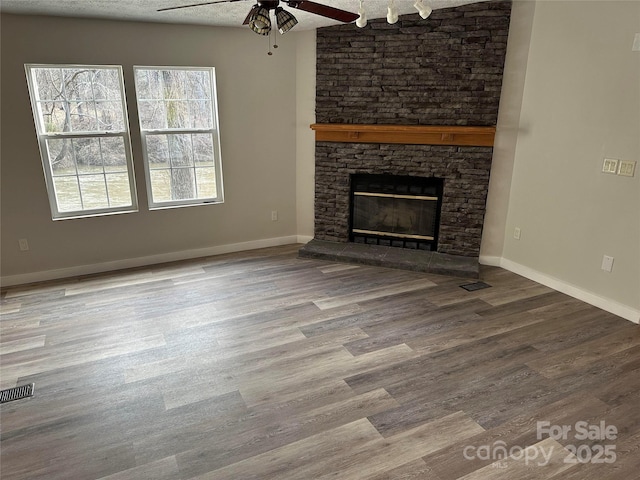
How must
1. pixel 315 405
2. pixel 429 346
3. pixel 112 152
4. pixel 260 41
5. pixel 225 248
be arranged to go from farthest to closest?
pixel 225 248 < pixel 260 41 < pixel 112 152 < pixel 429 346 < pixel 315 405

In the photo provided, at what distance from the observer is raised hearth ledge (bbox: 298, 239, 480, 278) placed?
4.14 meters

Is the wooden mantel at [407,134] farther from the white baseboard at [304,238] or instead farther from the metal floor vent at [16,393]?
the metal floor vent at [16,393]

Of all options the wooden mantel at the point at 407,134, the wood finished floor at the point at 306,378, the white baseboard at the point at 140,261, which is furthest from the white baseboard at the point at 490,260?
the white baseboard at the point at 140,261

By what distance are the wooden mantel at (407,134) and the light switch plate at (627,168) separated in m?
1.13

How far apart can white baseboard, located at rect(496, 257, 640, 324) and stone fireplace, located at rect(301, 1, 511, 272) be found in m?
0.35

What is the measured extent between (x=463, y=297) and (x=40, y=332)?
11.1ft

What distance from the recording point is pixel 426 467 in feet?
6.36

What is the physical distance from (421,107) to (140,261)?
10.8ft

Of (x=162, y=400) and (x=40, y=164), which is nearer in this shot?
(x=162, y=400)

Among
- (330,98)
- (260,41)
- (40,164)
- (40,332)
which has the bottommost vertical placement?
(40,332)

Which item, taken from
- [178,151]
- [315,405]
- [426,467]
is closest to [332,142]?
[178,151]

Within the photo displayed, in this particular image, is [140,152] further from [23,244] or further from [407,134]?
[407,134]

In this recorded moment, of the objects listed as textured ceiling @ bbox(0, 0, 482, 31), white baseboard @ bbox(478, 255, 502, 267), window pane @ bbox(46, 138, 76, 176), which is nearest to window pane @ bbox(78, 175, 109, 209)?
window pane @ bbox(46, 138, 76, 176)

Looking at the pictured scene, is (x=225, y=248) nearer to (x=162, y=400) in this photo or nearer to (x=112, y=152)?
(x=112, y=152)
